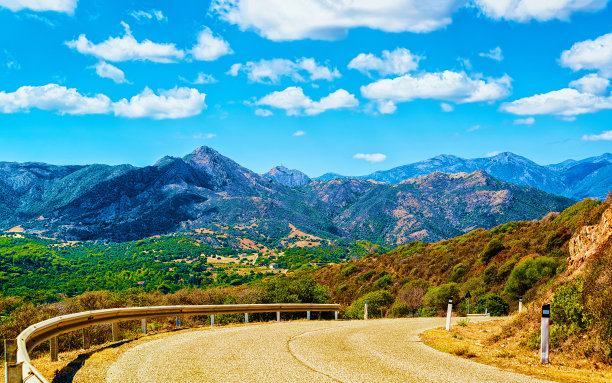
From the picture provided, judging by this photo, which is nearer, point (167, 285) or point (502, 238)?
point (502, 238)

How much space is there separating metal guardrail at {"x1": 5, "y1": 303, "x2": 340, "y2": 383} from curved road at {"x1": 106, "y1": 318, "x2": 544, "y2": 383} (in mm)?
1179

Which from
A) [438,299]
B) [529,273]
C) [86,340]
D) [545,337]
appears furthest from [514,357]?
[438,299]

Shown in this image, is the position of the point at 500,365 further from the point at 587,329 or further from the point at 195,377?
the point at 195,377

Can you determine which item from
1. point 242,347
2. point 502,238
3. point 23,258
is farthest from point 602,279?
point 23,258

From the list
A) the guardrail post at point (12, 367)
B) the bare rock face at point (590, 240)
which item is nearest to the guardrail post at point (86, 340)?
the guardrail post at point (12, 367)

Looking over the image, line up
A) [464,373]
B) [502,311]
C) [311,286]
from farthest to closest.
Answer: [502,311], [311,286], [464,373]

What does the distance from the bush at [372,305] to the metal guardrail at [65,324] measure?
10745 millimetres

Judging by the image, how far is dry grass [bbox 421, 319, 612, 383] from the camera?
7.48 metres

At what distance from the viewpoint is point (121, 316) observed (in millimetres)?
11695

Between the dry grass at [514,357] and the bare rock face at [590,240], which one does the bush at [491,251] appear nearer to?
the bare rock face at [590,240]

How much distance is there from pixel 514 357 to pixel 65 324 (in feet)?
28.0

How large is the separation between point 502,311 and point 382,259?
152 ft

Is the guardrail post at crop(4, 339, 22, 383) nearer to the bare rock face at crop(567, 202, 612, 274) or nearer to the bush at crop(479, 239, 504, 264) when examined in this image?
the bare rock face at crop(567, 202, 612, 274)

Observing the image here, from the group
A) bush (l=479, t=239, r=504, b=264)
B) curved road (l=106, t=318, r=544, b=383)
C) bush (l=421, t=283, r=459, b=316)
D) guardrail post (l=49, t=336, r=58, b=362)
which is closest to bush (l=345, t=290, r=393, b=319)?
bush (l=421, t=283, r=459, b=316)
